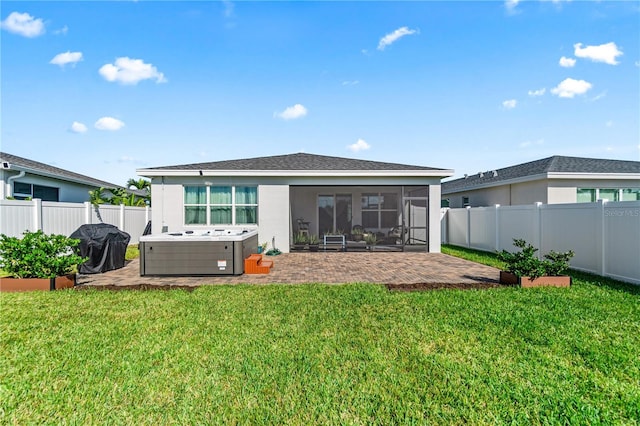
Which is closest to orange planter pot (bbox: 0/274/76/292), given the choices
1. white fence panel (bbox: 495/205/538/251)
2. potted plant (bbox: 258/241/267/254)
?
potted plant (bbox: 258/241/267/254)

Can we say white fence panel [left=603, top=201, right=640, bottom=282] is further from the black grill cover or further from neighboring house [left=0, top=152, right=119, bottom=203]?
neighboring house [left=0, top=152, right=119, bottom=203]

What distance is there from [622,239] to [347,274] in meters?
5.80

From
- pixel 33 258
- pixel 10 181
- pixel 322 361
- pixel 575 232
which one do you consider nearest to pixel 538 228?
pixel 575 232

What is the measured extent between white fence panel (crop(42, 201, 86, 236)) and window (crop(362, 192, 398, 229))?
1181cm

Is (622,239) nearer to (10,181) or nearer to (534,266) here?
(534,266)

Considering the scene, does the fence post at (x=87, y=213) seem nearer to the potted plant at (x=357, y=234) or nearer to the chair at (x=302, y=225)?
the chair at (x=302, y=225)

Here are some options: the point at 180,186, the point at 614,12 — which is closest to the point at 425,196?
the point at 614,12

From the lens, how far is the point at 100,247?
806 centimetres

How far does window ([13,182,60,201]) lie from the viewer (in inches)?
488

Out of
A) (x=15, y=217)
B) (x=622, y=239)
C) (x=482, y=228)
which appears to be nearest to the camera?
(x=622, y=239)

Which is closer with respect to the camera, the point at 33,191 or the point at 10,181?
the point at 10,181

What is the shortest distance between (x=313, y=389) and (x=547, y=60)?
11397mm

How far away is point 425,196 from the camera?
41.5 feet

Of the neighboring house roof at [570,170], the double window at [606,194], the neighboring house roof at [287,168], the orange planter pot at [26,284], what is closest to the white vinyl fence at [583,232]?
the neighboring house roof at [287,168]
